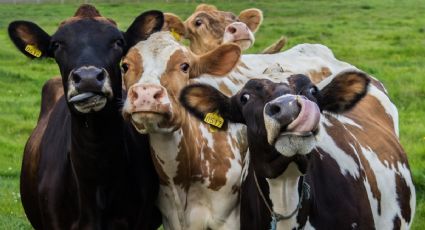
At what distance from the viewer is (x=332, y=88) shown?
5246 mm

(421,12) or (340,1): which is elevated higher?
(421,12)

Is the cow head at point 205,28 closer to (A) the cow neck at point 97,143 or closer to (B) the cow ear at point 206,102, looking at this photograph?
(A) the cow neck at point 97,143

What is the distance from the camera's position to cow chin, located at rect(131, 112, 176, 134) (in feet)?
17.6

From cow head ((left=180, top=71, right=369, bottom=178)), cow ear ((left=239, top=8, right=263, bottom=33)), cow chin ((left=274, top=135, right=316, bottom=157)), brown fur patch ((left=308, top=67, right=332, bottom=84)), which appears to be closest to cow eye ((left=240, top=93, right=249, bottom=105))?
cow head ((left=180, top=71, right=369, bottom=178))

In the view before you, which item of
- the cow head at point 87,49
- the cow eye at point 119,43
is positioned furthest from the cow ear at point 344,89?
the cow eye at point 119,43

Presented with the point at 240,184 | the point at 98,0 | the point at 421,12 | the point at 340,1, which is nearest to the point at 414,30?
the point at 421,12

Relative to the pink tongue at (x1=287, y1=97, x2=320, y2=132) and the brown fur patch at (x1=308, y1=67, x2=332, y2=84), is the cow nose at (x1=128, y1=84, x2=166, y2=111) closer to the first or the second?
the pink tongue at (x1=287, y1=97, x2=320, y2=132)

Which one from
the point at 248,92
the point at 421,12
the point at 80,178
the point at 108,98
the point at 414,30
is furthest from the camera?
the point at 421,12

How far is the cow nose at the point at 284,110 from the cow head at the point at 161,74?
97 centimetres

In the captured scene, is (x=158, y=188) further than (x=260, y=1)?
No

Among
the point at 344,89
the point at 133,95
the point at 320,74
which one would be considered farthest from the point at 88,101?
the point at 320,74

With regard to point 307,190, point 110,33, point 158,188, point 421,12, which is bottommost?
point 421,12

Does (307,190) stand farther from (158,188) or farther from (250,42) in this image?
(250,42)

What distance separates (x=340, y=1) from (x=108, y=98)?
117 feet
